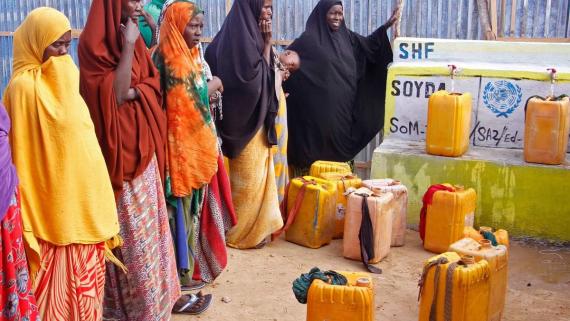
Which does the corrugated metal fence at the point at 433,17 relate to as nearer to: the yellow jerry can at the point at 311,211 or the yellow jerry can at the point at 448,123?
the yellow jerry can at the point at 448,123

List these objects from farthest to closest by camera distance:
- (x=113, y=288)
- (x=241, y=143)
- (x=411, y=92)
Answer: (x=411, y=92) < (x=241, y=143) < (x=113, y=288)

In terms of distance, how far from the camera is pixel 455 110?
20.0ft

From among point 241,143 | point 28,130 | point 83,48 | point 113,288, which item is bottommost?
point 113,288

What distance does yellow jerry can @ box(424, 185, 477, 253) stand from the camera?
581cm

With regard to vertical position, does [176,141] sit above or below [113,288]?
above

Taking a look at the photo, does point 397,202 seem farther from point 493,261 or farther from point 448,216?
point 493,261

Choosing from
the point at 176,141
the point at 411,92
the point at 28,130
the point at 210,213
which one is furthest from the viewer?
the point at 411,92

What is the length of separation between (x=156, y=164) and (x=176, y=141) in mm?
358

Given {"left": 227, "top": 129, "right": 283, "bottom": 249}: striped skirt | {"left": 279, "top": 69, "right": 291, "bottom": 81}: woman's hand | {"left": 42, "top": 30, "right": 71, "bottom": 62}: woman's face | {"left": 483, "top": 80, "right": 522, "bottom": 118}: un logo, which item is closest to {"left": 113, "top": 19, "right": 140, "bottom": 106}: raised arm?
{"left": 42, "top": 30, "right": 71, "bottom": 62}: woman's face

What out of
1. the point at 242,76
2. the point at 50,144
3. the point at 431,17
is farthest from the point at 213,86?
the point at 431,17

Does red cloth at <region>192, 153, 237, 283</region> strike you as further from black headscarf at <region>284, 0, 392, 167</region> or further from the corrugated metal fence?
the corrugated metal fence

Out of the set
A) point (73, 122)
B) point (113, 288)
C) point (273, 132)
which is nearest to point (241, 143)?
point (273, 132)

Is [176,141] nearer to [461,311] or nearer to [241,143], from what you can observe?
[241,143]

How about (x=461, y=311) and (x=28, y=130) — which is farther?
(x=461, y=311)
